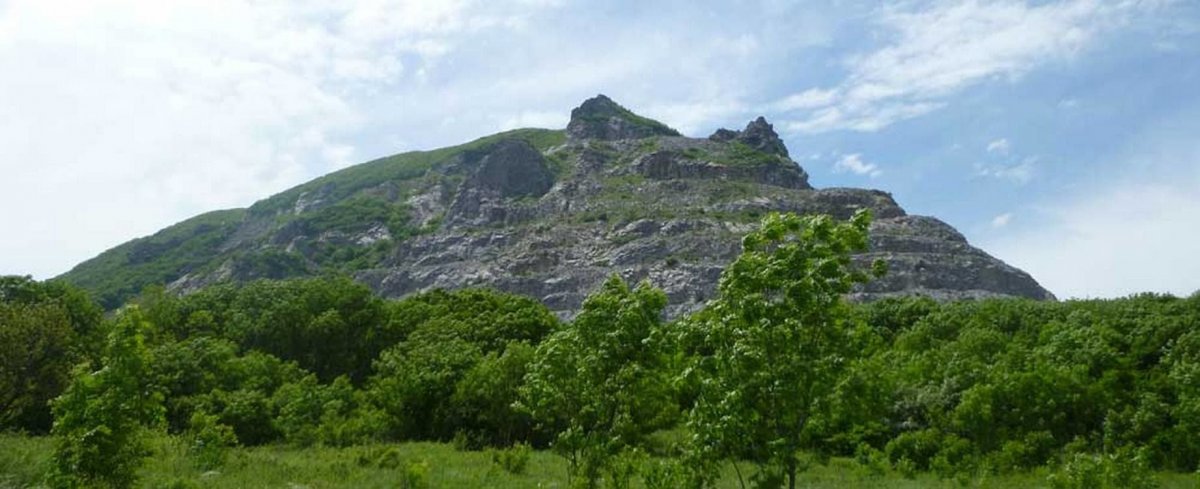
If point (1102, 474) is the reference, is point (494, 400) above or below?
above

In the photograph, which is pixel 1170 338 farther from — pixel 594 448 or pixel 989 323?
pixel 594 448

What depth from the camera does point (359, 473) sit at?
24344mm

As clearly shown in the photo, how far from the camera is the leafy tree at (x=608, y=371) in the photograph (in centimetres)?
1698

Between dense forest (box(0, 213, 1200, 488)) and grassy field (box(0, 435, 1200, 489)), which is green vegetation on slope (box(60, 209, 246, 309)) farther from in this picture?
grassy field (box(0, 435, 1200, 489))

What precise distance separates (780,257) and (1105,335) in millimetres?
31490

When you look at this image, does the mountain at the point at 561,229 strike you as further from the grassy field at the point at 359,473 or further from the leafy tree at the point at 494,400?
the grassy field at the point at 359,473

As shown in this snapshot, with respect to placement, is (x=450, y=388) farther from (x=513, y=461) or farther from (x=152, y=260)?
(x=152, y=260)

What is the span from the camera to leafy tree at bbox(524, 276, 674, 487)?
55.7 ft

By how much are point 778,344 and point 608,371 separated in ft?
17.2

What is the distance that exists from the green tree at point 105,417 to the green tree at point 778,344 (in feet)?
30.9

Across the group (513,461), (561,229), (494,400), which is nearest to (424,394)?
(494,400)

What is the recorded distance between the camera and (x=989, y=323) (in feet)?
152

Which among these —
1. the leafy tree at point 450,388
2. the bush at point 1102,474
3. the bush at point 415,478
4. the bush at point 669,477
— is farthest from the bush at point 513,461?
the bush at point 1102,474

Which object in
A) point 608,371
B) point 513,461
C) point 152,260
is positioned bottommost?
point 513,461
